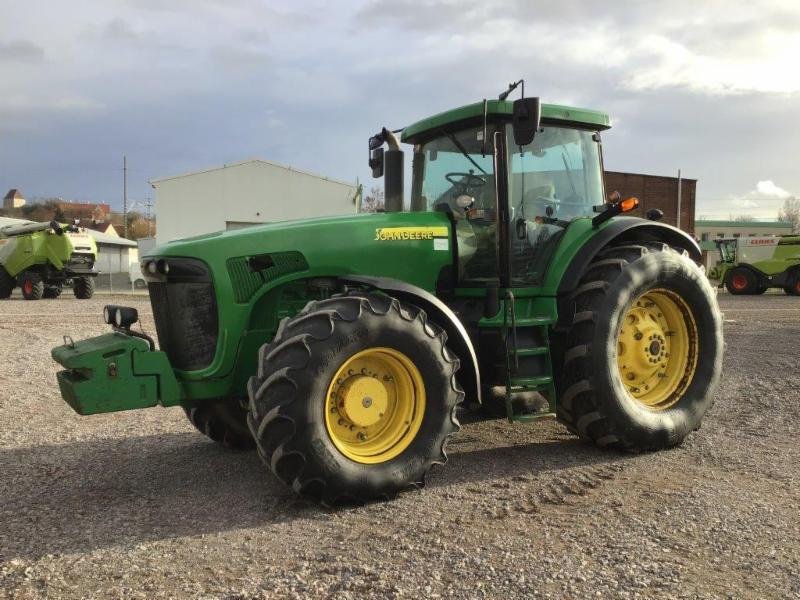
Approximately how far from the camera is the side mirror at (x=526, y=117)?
14.1 ft

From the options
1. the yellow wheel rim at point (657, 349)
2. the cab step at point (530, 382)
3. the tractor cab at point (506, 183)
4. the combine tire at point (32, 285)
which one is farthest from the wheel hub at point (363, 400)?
the combine tire at point (32, 285)

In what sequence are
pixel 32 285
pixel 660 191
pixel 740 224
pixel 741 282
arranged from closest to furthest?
pixel 32 285
pixel 741 282
pixel 660 191
pixel 740 224

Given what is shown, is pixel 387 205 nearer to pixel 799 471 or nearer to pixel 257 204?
pixel 799 471

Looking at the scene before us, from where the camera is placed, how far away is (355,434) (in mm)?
4004

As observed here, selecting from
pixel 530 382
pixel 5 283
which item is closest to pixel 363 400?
pixel 530 382

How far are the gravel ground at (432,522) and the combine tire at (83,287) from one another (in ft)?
58.4

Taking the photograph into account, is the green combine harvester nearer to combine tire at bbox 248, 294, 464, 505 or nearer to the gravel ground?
Answer: the gravel ground

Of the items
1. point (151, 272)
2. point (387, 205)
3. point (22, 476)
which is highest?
point (387, 205)

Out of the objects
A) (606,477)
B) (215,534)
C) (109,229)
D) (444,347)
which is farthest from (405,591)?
(109,229)

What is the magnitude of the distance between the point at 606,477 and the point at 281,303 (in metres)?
2.34

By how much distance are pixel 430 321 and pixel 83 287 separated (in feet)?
68.6

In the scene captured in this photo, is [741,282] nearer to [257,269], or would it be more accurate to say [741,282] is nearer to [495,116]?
[495,116]

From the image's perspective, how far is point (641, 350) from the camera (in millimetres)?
5105

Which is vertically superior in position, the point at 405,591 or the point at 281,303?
the point at 281,303
